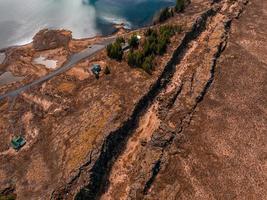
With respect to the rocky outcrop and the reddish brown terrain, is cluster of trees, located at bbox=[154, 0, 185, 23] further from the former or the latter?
the rocky outcrop

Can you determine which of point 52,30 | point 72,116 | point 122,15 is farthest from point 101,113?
point 122,15

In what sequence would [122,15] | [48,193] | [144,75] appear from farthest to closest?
[122,15]
[144,75]
[48,193]

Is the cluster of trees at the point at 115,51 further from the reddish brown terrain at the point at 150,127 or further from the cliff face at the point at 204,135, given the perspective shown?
the cliff face at the point at 204,135

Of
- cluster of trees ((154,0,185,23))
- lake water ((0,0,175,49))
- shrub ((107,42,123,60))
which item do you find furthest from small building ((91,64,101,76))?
cluster of trees ((154,0,185,23))

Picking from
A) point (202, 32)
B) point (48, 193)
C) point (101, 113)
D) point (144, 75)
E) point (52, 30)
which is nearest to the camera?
point (48, 193)

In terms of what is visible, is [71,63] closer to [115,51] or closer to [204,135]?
[115,51]

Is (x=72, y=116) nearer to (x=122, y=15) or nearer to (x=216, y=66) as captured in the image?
(x=216, y=66)
